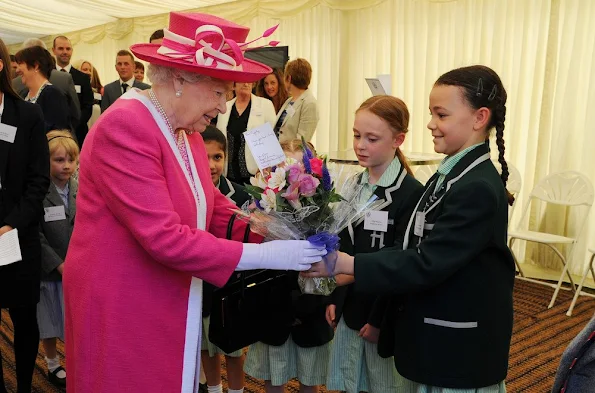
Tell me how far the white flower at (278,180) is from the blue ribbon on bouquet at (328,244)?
178mm

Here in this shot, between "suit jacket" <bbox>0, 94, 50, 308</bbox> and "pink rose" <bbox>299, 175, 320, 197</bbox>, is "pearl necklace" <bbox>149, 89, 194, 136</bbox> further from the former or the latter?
"suit jacket" <bbox>0, 94, 50, 308</bbox>

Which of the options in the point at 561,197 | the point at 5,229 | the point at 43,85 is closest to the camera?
the point at 5,229

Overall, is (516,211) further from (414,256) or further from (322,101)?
(414,256)

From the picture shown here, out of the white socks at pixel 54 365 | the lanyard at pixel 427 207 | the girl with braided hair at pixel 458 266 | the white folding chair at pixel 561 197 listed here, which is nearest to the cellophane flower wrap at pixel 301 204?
the girl with braided hair at pixel 458 266

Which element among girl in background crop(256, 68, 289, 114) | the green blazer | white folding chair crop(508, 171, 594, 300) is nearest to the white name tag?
A: the green blazer

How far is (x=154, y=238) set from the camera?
4.42 ft

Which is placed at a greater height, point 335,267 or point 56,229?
point 335,267

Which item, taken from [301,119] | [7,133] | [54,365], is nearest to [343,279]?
[7,133]

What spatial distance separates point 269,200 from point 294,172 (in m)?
0.10

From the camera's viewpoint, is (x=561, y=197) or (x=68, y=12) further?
(x=68, y=12)

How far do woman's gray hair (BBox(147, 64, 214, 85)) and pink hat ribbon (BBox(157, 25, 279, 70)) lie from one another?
46 millimetres

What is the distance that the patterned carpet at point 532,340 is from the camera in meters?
3.11

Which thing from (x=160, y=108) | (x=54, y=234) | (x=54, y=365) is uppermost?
(x=160, y=108)

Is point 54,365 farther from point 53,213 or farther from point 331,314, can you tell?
point 331,314
